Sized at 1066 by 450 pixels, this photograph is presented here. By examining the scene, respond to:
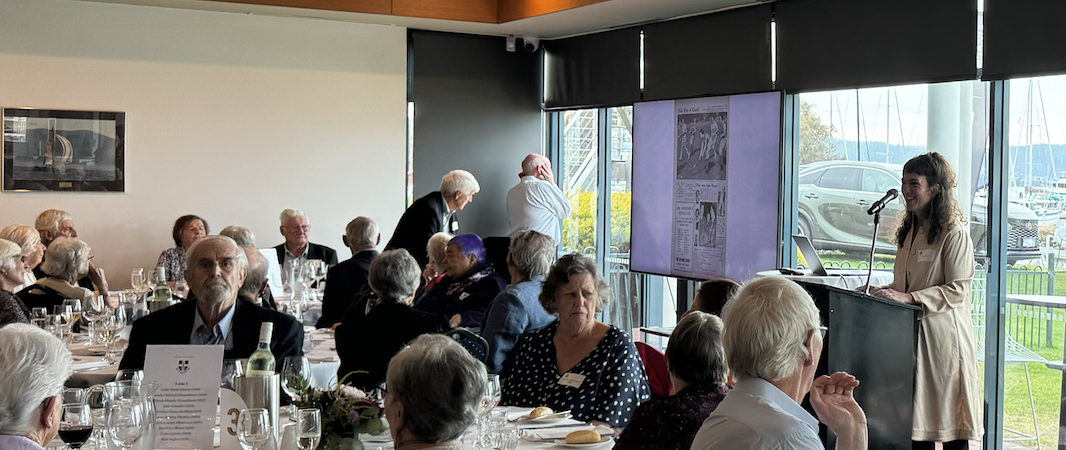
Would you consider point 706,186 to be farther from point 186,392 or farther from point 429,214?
point 186,392

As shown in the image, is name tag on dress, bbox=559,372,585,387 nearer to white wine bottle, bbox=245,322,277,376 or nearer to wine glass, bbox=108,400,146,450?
white wine bottle, bbox=245,322,277,376

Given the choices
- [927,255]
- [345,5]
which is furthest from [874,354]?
[345,5]

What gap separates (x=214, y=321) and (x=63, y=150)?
209 inches

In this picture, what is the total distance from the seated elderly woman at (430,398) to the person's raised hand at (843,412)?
975 mm

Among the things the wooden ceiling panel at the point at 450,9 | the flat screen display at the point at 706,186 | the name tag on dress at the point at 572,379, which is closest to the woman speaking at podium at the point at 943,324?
the name tag on dress at the point at 572,379

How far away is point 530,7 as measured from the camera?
8.97 meters

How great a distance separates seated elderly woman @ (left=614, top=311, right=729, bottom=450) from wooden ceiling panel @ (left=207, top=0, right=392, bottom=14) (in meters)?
6.44

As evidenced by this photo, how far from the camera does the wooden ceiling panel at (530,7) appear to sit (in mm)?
8508

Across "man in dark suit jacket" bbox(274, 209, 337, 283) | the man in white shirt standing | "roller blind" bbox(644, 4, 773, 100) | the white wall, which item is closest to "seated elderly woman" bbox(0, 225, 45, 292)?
"man in dark suit jacket" bbox(274, 209, 337, 283)

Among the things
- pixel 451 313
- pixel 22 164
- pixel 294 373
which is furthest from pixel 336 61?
pixel 294 373

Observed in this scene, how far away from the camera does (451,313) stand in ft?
19.3

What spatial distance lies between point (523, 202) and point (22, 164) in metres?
4.48

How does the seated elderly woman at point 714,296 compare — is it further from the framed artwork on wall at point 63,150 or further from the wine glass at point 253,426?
the framed artwork on wall at point 63,150

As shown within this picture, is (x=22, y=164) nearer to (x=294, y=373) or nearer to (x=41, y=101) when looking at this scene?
(x=41, y=101)
